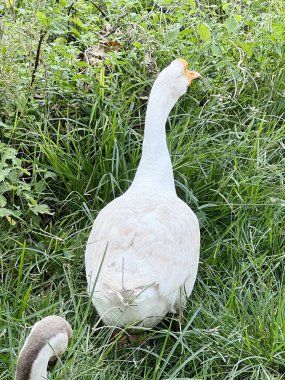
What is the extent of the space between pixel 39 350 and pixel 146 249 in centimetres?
95

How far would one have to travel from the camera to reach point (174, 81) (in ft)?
16.1

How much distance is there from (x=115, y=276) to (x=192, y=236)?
57 centimetres

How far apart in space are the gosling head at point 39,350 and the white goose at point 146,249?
0.47 meters

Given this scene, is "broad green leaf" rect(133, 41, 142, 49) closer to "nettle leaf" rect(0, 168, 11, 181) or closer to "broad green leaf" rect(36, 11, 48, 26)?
"broad green leaf" rect(36, 11, 48, 26)

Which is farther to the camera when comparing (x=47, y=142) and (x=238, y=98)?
(x=238, y=98)

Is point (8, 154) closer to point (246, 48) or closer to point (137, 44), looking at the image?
point (137, 44)

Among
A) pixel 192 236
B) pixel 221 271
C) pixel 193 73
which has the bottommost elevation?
pixel 221 271

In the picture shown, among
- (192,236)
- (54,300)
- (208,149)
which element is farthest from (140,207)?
(208,149)

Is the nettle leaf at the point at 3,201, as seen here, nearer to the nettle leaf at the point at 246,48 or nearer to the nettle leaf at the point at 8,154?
the nettle leaf at the point at 8,154

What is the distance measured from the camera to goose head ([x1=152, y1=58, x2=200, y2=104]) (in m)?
4.86

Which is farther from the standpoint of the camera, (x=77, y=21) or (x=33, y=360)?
(x=77, y=21)

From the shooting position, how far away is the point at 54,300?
14.2ft

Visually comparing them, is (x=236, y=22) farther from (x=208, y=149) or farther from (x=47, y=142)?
(x=47, y=142)

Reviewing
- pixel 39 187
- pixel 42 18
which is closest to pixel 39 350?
pixel 39 187
